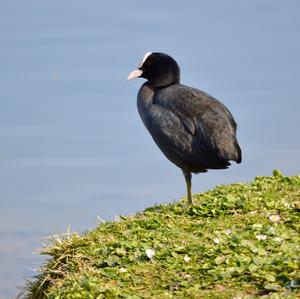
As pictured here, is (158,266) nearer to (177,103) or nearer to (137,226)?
(137,226)

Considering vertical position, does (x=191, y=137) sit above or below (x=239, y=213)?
above

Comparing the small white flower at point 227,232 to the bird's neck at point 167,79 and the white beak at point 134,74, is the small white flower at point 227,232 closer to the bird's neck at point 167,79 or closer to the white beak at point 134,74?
the bird's neck at point 167,79

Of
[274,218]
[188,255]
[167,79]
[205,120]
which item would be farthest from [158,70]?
[188,255]

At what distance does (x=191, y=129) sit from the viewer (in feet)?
33.8

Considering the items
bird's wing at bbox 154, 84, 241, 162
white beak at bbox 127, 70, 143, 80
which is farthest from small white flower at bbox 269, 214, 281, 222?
white beak at bbox 127, 70, 143, 80

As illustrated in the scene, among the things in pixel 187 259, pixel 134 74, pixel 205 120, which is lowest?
pixel 187 259

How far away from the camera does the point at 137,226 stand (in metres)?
9.34

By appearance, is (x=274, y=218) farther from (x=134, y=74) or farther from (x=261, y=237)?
(x=134, y=74)

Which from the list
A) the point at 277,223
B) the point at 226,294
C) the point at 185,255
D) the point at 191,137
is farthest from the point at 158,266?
the point at 191,137

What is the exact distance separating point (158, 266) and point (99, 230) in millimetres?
1857

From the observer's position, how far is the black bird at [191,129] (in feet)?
33.4

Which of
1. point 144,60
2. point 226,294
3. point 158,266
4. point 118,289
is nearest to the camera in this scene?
point 226,294

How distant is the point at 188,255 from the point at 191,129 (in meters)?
2.73

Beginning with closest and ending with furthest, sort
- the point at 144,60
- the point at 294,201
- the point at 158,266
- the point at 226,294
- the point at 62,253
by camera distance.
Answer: the point at 226,294
the point at 158,266
the point at 62,253
the point at 294,201
the point at 144,60
